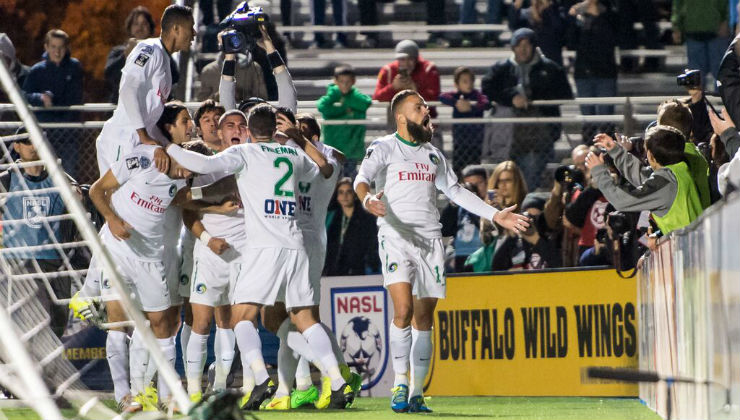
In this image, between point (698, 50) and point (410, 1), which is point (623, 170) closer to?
point (698, 50)

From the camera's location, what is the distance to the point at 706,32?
15422 mm

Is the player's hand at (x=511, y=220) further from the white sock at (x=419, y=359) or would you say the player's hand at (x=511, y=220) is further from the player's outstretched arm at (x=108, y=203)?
the player's outstretched arm at (x=108, y=203)

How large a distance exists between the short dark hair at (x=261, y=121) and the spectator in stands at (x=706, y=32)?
24.2ft

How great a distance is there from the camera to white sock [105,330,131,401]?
30.5ft

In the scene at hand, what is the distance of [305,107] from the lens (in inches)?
627

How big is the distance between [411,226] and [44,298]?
3581 millimetres

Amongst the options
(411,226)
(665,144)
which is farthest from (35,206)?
(665,144)

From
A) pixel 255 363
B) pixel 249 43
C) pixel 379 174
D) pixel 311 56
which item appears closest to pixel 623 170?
pixel 379 174

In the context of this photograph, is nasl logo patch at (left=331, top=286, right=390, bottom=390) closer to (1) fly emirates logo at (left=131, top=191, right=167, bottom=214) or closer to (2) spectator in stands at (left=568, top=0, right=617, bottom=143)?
(1) fly emirates logo at (left=131, top=191, right=167, bottom=214)

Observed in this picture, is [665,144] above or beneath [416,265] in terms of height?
above

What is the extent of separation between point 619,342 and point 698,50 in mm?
5160

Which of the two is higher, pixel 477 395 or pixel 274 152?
pixel 274 152

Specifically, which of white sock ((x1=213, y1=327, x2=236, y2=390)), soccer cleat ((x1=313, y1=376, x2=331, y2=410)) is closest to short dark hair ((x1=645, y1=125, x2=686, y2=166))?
soccer cleat ((x1=313, y1=376, x2=331, y2=410))

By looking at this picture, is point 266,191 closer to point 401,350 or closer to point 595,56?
point 401,350
